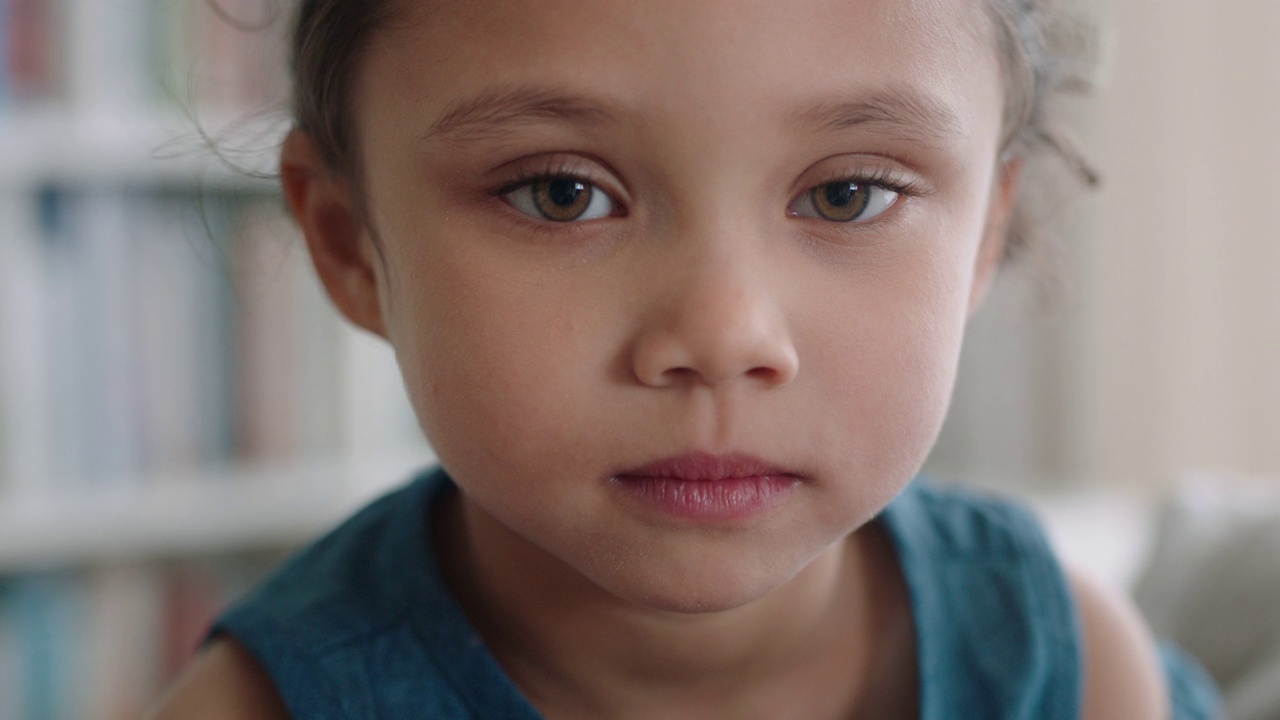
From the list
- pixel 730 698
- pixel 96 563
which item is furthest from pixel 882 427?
pixel 96 563

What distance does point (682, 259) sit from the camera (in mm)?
575

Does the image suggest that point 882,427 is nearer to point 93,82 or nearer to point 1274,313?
point 93,82

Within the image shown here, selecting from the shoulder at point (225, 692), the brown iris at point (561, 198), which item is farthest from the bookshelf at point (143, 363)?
the brown iris at point (561, 198)

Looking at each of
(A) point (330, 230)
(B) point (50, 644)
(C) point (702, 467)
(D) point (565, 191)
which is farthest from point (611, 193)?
(B) point (50, 644)

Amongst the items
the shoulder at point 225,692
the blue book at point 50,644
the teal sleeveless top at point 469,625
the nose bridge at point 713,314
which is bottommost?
the blue book at point 50,644

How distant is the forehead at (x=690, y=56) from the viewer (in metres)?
0.56

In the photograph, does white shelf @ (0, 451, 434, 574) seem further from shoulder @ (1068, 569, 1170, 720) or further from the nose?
the nose

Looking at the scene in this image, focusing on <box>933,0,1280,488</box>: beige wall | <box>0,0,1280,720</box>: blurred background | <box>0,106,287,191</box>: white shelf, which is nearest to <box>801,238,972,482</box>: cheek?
<box>0,0,1280,720</box>: blurred background

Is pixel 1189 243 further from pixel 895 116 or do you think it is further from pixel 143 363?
pixel 143 363

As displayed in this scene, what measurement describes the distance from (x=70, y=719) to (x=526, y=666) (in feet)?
3.71

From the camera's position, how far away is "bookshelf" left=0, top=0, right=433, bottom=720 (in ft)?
5.08

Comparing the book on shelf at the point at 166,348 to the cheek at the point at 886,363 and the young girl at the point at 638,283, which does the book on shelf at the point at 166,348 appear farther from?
the cheek at the point at 886,363

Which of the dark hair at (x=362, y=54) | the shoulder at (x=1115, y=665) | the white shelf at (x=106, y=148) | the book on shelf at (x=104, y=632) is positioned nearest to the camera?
the dark hair at (x=362, y=54)

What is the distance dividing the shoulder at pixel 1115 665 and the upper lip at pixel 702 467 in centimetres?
44
